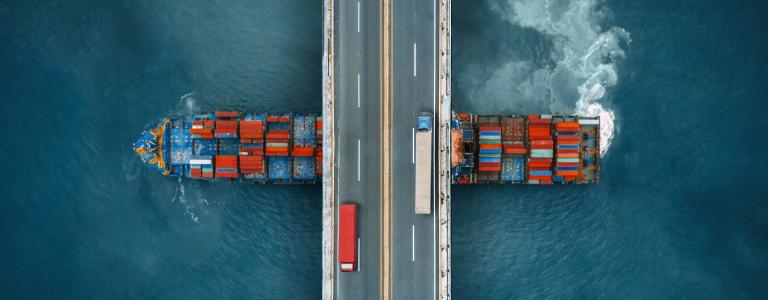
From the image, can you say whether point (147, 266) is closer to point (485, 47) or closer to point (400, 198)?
point (400, 198)

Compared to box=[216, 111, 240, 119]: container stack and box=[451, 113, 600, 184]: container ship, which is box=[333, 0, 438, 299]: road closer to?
box=[451, 113, 600, 184]: container ship

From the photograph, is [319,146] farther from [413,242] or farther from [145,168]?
[145,168]

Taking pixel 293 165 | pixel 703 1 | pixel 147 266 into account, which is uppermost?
pixel 703 1

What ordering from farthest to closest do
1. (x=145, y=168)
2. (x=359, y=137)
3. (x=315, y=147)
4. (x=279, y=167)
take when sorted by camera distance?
(x=145, y=168)
(x=279, y=167)
(x=315, y=147)
(x=359, y=137)

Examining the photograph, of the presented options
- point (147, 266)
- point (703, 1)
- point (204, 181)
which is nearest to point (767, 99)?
point (703, 1)

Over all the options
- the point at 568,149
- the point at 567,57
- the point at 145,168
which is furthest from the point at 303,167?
the point at 567,57
